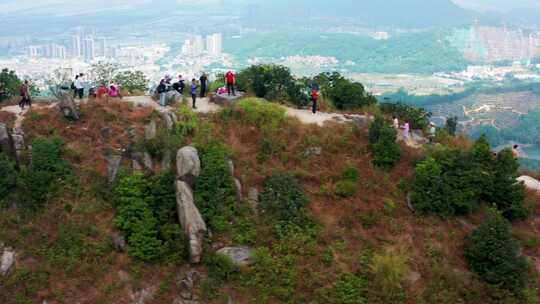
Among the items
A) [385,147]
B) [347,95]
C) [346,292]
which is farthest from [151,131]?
[347,95]

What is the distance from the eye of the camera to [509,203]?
47.5 ft

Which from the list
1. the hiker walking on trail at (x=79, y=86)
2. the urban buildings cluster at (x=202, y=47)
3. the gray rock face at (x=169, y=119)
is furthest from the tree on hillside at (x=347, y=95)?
the urban buildings cluster at (x=202, y=47)

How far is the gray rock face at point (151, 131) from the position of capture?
1523 cm

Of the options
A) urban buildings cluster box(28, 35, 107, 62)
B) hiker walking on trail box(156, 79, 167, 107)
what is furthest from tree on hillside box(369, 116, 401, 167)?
urban buildings cluster box(28, 35, 107, 62)

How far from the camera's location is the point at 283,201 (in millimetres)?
13609

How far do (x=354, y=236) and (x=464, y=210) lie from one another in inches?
141

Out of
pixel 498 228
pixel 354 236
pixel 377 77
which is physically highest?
pixel 498 228

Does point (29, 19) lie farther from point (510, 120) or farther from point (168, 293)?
point (168, 293)

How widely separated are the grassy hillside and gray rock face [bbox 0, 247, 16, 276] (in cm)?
16

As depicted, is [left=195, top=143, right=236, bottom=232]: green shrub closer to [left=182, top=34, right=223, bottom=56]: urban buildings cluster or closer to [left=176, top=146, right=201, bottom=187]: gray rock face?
[left=176, top=146, right=201, bottom=187]: gray rock face

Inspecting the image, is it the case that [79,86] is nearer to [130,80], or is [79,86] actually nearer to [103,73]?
[130,80]

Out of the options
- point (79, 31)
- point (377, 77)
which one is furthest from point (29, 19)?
point (377, 77)

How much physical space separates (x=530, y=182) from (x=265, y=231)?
1017cm

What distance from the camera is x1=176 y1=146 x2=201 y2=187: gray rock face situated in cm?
1331
